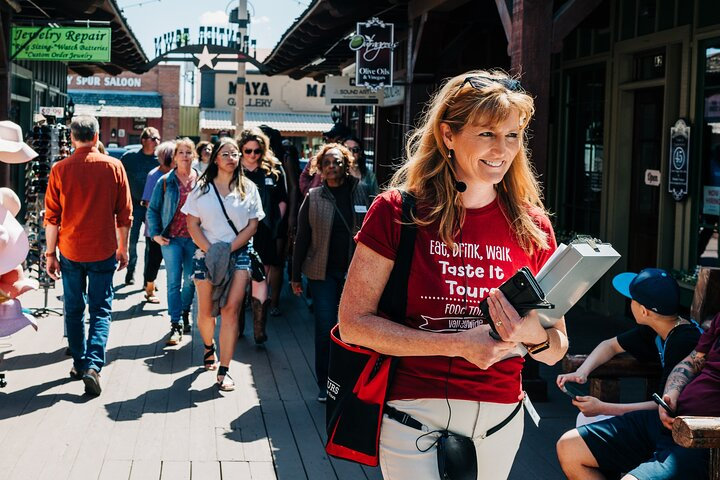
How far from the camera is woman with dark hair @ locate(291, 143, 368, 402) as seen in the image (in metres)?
6.94

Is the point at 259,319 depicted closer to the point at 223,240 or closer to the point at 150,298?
the point at 223,240

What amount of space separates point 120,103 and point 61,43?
140ft

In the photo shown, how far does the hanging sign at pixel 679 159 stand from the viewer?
A: 8.26 meters

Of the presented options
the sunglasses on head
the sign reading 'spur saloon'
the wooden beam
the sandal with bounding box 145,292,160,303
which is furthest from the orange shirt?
the sign reading 'spur saloon'

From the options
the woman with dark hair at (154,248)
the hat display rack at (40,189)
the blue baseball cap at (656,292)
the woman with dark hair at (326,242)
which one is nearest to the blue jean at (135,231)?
the woman with dark hair at (154,248)

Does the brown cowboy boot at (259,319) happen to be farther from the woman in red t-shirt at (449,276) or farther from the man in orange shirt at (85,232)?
the woman in red t-shirt at (449,276)

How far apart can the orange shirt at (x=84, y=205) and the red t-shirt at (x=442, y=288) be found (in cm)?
461

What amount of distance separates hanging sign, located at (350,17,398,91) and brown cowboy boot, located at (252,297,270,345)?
382 centimetres

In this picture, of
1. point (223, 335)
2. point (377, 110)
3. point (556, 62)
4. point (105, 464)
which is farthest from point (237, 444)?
point (377, 110)

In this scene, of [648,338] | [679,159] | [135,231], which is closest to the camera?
[648,338]

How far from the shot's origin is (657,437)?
153 inches

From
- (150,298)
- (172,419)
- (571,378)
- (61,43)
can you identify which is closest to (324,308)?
(172,419)

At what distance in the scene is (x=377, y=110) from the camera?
1570 centimetres

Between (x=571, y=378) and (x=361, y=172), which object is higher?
(x=361, y=172)
